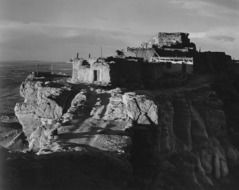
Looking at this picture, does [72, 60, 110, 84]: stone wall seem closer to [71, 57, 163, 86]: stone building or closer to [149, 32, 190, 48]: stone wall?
[71, 57, 163, 86]: stone building

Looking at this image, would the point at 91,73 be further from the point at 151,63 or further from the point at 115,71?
the point at 151,63

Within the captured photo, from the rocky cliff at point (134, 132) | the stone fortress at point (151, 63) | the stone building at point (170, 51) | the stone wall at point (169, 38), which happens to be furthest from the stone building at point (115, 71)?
the stone wall at point (169, 38)

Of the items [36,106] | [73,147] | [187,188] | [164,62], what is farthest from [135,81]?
[73,147]

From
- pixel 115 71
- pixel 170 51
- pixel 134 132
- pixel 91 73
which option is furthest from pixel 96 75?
pixel 170 51

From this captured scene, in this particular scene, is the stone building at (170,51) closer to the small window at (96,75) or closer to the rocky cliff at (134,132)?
the rocky cliff at (134,132)

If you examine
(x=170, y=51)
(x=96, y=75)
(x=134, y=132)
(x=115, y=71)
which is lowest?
(x=134, y=132)

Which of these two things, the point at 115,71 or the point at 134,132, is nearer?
the point at 134,132

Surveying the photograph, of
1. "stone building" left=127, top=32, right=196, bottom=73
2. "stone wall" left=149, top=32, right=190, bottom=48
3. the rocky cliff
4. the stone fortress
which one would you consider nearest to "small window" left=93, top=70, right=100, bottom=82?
the stone fortress
